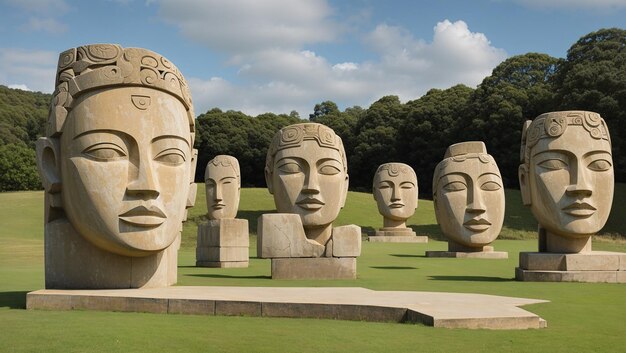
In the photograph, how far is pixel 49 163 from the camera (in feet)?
31.9

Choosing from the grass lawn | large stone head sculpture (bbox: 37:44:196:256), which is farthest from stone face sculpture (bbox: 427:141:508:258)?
large stone head sculpture (bbox: 37:44:196:256)

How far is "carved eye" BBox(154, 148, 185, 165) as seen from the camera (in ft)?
31.2

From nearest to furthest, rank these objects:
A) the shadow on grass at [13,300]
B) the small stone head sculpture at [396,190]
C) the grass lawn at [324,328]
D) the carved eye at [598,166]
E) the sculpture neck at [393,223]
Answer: the grass lawn at [324,328] < the shadow on grass at [13,300] < the carved eye at [598,166] < the small stone head sculpture at [396,190] < the sculpture neck at [393,223]

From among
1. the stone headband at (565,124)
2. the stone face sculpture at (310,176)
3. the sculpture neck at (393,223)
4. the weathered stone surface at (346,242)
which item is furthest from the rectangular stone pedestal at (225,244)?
the sculpture neck at (393,223)

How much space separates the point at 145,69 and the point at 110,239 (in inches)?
91.7

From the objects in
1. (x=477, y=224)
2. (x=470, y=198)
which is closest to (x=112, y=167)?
(x=470, y=198)

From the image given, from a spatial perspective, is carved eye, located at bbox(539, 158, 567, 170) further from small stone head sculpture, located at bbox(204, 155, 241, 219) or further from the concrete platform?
small stone head sculpture, located at bbox(204, 155, 241, 219)

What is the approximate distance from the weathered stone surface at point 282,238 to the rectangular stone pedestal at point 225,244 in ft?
12.1

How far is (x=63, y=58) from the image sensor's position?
32.2 feet

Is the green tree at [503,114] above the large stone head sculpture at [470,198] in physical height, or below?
above

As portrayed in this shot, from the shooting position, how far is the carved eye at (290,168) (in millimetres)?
14547

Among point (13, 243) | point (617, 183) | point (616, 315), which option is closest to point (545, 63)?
point (617, 183)

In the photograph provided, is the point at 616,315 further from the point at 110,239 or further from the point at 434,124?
the point at 434,124

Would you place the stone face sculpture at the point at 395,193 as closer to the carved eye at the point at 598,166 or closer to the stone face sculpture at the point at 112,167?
the carved eye at the point at 598,166
